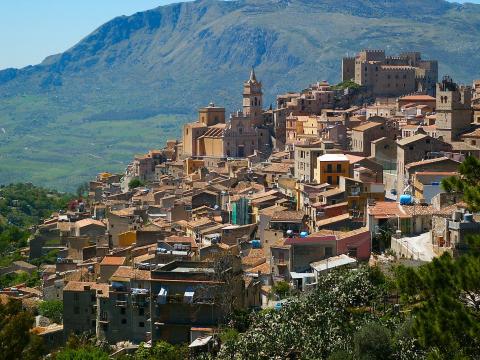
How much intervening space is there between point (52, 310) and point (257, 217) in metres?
8.47

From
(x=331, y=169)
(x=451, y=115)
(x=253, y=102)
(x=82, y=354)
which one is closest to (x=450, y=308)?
(x=82, y=354)

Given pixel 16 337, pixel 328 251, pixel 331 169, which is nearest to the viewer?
pixel 16 337

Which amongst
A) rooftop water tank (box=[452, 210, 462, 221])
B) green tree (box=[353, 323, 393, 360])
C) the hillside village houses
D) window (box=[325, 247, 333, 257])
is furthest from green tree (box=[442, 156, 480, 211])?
window (box=[325, 247, 333, 257])

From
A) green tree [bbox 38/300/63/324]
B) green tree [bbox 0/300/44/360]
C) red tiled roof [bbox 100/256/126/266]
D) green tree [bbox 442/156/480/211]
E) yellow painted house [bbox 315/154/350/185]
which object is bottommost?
green tree [bbox 38/300/63/324]

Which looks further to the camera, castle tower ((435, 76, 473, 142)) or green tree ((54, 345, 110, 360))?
castle tower ((435, 76, 473, 142))

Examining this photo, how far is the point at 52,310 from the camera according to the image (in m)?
37.1

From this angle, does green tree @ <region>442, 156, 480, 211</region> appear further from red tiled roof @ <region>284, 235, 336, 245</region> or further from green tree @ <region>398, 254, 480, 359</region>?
red tiled roof @ <region>284, 235, 336, 245</region>

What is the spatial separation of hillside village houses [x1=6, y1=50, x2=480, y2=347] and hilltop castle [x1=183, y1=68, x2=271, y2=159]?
Result: 110mm

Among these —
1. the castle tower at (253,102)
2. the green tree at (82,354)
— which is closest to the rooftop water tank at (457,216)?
the green tree at (82,354)

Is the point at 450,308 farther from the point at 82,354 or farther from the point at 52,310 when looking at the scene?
the point at 52,310

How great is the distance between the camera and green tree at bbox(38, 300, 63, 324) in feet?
121

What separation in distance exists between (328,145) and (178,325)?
64.4ft

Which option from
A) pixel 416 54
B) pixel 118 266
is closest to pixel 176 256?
pixel 118 266

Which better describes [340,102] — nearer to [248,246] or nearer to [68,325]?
[248,246]
